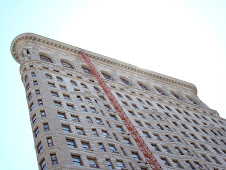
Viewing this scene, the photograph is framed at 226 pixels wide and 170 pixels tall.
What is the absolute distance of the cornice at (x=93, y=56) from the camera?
6345 cm

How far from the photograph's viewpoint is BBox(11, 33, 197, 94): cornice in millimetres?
63447

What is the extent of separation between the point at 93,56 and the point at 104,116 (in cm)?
2506

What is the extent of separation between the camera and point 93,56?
7119 cm

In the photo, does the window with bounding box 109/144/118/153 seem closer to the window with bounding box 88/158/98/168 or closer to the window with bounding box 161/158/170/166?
the window with bounding box 88/158/98/168

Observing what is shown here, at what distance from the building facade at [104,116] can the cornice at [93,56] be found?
0.21 m

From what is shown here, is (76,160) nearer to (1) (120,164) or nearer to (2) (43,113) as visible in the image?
(1) (120,164)

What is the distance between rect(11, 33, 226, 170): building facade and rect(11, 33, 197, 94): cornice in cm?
21

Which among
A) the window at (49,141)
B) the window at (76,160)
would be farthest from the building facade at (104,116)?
the window at (49,141)

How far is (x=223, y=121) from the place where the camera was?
77.6 metres

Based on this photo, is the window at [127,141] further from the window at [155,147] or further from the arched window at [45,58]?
the arched window at [45,58]

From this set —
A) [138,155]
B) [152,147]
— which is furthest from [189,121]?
[138,155]

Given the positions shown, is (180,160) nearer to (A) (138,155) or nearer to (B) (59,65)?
(A) (138,155)

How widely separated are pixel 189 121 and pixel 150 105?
10398 mm

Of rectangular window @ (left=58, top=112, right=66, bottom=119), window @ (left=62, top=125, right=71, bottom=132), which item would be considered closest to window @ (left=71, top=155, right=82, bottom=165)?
window @ (left=62, top=125, right=71, bottom=132)
